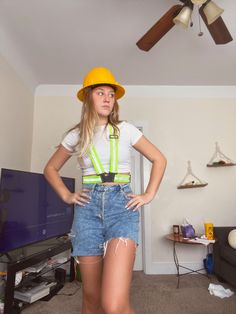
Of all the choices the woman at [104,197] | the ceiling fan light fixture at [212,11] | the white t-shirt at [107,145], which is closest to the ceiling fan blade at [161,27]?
the ceiling fan light fixture at [212,11]

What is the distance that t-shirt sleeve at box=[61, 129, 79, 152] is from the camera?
124 centimetres

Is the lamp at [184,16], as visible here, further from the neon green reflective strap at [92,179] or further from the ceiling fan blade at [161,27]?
the neon green reflective strap at [92,179]

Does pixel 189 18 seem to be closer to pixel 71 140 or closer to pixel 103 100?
pixel 103 100

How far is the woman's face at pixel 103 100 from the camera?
1212 mm

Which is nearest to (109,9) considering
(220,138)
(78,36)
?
A: (78,36)

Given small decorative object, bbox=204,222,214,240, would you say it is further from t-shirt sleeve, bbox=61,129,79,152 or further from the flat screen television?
t-shirt sleeve, bbox=61,129,79,152

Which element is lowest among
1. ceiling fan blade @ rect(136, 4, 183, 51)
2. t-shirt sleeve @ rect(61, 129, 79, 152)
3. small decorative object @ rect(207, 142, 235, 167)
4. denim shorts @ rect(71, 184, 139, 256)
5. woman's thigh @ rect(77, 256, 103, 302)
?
woman's thigh @ rect(77, 256, 103, 302)

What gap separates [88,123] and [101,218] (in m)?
0.44

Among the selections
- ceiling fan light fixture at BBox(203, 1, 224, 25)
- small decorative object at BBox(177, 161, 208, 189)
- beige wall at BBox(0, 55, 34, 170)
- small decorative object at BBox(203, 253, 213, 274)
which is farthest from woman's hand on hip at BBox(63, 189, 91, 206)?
small decorative object at BBox(203, 253, 213, 274)

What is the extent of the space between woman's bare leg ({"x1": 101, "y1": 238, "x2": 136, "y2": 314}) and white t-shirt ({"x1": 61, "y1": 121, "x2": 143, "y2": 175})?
1.07ft

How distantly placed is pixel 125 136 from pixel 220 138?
8.40ft

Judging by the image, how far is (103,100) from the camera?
1223 mm

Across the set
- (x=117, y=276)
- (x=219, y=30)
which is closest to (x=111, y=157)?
(x=117, y=276)

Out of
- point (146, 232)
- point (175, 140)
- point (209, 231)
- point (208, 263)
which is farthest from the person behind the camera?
point (175, 140)
